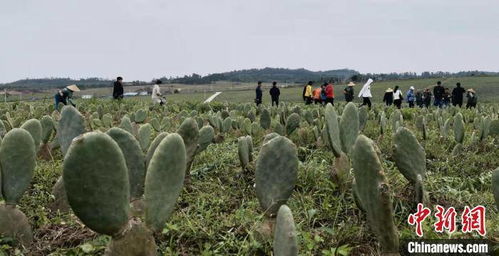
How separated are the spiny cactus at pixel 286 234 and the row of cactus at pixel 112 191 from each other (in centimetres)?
42

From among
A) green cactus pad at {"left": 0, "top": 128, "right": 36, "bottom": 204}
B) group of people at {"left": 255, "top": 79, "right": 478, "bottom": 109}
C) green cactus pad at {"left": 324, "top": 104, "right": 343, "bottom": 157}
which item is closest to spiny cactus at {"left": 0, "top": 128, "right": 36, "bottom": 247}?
green cactus pad at {"left": 0, "top": 128, "right": 36, "bottom": 204}

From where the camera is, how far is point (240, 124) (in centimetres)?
532

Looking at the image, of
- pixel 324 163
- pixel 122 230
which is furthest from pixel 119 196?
pixel 324 163

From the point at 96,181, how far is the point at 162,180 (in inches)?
10.7

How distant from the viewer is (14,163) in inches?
79.5

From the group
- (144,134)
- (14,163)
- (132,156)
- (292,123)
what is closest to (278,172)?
(132,156)

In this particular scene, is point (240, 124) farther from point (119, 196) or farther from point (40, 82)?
point (40, 82)

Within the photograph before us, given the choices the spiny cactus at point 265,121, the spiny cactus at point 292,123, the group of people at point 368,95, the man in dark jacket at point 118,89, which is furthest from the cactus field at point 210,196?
the group of people at point 368,95

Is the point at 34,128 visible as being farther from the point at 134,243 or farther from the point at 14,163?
the point at 134,243

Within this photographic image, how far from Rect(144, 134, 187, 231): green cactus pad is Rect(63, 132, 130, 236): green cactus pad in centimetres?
14

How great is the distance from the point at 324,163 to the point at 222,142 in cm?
150

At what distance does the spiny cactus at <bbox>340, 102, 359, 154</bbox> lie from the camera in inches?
109

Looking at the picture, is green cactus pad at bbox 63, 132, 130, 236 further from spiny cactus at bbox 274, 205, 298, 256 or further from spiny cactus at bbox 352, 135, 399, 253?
spiny cactus at bbox 352, 135, 399, 253

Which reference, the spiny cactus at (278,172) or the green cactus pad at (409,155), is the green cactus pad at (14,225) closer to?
the spiny cactus at (278,172)
